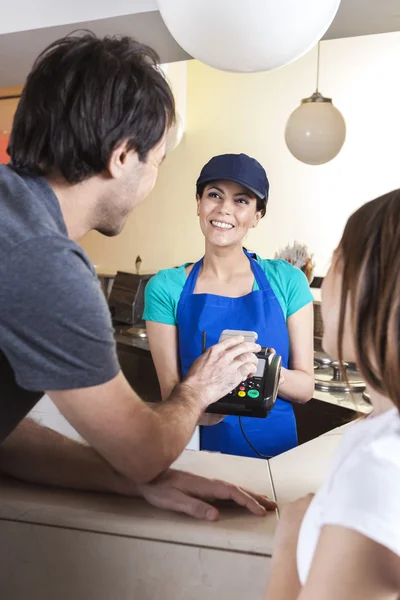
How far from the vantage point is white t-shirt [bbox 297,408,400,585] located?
0.51 meters

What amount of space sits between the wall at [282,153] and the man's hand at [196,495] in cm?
486

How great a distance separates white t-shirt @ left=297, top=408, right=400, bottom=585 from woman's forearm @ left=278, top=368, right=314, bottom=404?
3.68 ft

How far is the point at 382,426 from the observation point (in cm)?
59

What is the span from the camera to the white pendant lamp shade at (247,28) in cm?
130

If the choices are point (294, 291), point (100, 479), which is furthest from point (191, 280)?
point (100, 479)

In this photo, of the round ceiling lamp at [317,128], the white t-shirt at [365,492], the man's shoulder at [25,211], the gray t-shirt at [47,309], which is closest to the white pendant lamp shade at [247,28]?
the man's shoulder at [25,211]

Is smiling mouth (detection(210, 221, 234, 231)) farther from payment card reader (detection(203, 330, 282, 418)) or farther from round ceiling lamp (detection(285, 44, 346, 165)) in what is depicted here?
round ceiling lamp (detection(285, 44, 346, 165))

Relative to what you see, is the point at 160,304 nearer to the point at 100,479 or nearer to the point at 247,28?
the point at 247,28

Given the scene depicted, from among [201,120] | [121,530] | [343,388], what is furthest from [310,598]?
[201,120]

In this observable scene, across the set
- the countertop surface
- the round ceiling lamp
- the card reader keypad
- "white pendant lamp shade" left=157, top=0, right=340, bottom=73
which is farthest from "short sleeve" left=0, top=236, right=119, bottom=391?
the round ceiling lamp

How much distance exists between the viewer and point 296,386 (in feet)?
5.74

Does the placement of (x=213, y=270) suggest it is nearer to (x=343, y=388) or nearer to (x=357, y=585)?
(x=343, y=388)

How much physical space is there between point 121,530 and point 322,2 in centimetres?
113

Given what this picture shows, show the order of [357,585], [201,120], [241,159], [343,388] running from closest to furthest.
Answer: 1. [357,585]
2. [241,159]
3. [343,388]
4. [201,120]
